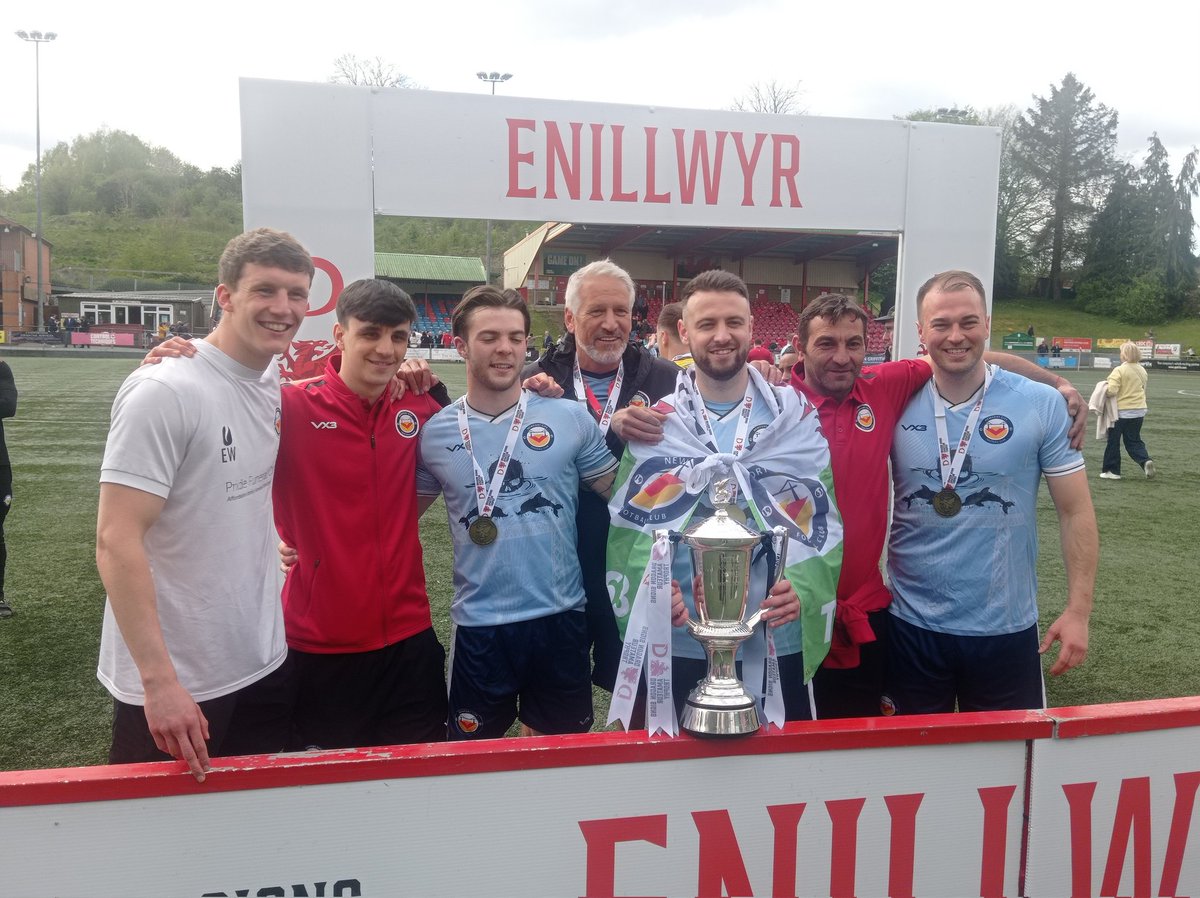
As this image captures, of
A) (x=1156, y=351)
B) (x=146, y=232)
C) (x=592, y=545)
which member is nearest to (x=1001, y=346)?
(x=1156, y=351)

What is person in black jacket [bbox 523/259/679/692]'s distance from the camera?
298 centimetres

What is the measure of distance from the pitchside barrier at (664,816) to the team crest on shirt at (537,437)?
103 cm

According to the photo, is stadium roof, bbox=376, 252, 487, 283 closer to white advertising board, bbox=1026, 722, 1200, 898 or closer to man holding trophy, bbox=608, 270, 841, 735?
man holding trophy, bbox=608, 270, 841, 735

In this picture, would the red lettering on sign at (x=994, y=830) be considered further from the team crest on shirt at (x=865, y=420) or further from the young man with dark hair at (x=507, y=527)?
the young man with dark hair at (x=507, y=527)

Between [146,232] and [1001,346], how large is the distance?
67.3 m

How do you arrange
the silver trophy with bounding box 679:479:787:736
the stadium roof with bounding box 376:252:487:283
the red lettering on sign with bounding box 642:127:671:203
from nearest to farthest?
1. the silver trophy with bounding box 679:479:787:736
2. the red lettering on sign with bounding box 642:127:671:203
3. the stadium roof with bounding box 376:252:487:283

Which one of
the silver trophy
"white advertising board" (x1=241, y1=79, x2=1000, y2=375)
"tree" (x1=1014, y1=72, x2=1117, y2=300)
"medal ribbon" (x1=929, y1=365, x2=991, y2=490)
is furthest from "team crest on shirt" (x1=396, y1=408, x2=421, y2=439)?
"tree" (x1=1014, y1=72, x2=1117, y2=300)

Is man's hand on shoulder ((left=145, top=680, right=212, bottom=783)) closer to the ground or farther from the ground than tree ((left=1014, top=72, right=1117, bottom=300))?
closer to the ground

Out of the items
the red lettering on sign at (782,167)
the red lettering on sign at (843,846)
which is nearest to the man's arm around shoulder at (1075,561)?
the red lettering on sign at (843,846)

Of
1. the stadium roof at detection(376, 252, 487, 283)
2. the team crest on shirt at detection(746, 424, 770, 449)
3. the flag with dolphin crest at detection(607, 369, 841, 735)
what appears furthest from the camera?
the stadium roof at detection(376, 252, 487, 283)

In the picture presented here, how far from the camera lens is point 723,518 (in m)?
1.88

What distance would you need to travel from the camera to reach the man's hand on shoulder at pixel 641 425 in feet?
7.91

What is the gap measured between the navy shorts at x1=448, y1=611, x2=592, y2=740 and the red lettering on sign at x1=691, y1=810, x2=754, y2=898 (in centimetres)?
91

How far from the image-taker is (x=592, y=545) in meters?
2.97
